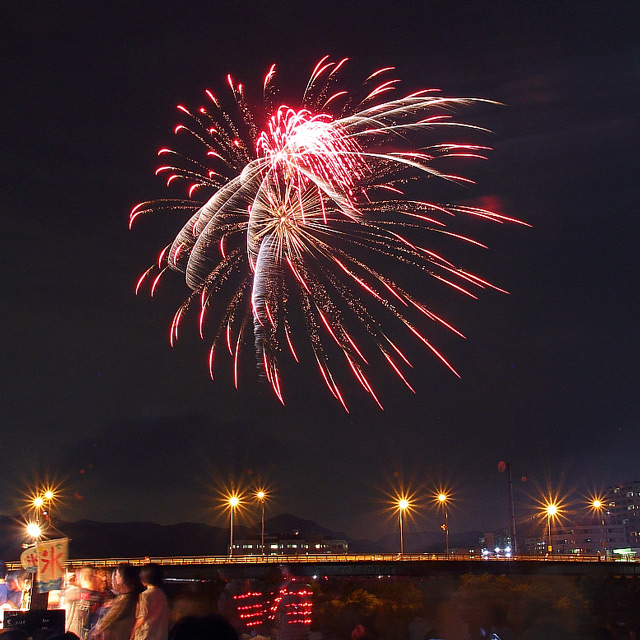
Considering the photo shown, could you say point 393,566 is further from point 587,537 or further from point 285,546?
point 587,537

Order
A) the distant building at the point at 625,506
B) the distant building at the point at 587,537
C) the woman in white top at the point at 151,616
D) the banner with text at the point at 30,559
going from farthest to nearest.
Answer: the distant building at the point at 625,506, the distant building at the point at 587,537, the banner with text at the point at 30,559, the woman in white top at the point at 151,616

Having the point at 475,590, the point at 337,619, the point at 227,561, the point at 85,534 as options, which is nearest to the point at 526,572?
the point at 475,590

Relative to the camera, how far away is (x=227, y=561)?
65.9 m

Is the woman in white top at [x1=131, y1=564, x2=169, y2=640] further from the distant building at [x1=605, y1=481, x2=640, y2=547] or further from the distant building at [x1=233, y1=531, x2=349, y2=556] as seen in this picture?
the distant building at [x1=605, y1=481, x2=640, y2=547]

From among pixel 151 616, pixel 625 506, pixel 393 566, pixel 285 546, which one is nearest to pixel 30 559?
pixel 151 616

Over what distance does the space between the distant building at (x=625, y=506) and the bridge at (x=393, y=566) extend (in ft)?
351

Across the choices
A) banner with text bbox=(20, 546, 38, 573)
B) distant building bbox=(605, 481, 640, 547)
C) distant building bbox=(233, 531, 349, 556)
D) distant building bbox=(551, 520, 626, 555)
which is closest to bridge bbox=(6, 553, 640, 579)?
banner with text bbox=(20, 546, 38, 573)

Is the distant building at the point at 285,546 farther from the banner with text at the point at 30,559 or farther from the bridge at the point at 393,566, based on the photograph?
the banner with text at the point at 30,559

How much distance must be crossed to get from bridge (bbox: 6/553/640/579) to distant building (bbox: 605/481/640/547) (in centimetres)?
10692

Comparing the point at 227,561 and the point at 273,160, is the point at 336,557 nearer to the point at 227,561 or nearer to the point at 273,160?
the point at 227,561

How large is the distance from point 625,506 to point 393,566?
122413 millimetres

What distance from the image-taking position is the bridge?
6112 centimetres

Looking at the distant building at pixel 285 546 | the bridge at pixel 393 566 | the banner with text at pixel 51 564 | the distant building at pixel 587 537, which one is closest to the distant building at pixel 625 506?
the distant building at pixel 587 537

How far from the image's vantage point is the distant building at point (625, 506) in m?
165
